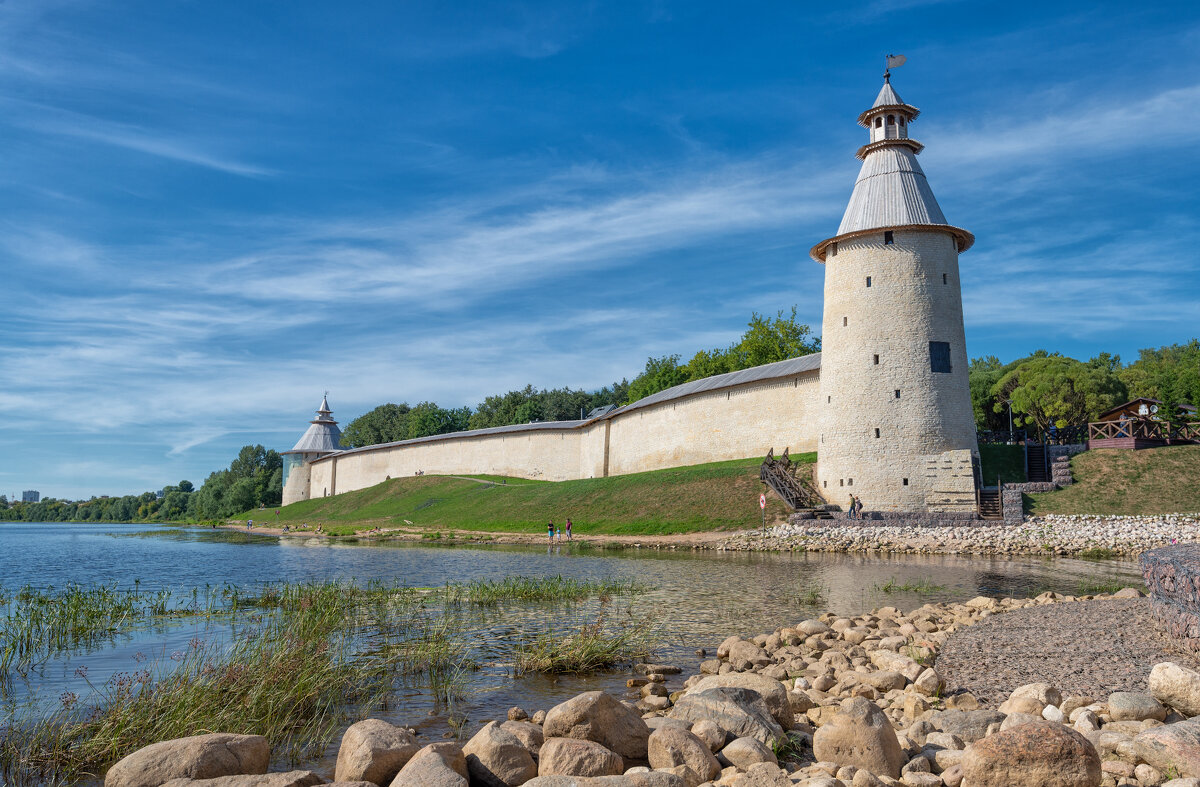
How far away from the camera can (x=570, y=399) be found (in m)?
86.5

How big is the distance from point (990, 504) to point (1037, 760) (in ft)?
88.0

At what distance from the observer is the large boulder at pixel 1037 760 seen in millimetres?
4176

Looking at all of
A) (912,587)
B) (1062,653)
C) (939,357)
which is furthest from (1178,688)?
(939,357)

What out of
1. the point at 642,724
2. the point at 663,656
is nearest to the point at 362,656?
the point at 663,656

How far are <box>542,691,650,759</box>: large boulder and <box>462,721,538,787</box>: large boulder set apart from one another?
36 cm

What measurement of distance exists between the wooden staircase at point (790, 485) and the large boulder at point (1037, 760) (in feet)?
82.3

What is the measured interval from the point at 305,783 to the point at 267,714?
7.37 feet

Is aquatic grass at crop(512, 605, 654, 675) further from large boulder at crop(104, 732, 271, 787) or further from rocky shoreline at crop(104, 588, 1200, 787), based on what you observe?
large boulder at crop(104, 732, 271, 787)

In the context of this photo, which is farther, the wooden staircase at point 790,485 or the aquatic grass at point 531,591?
the wooden staircase at point 790,485

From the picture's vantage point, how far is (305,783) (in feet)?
14.4

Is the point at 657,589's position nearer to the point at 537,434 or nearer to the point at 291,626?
the point at 291,626

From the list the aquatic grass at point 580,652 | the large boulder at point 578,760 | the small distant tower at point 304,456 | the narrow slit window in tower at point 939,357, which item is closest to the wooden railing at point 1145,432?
the narrow slit window in tower at point 939,357

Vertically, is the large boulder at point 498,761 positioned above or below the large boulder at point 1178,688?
below

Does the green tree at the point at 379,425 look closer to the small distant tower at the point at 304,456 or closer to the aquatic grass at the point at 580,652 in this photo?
the small distant tower at the point at 304,456
